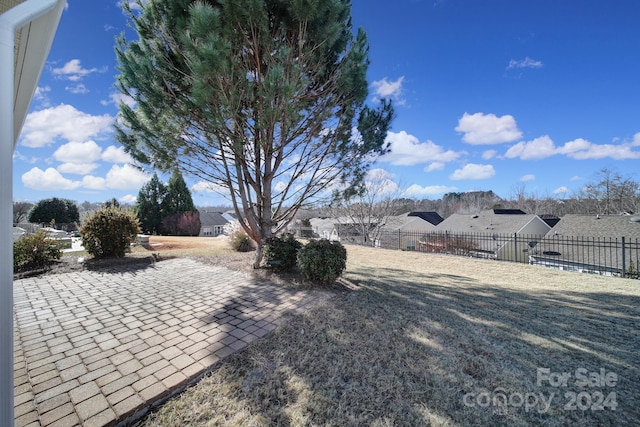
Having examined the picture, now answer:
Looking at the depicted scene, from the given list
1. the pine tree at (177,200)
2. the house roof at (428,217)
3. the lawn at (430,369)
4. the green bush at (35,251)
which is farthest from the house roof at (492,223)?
the pine tree at (177,200)

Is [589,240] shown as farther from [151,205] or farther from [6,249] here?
[151,205]

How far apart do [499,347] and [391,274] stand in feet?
12.3

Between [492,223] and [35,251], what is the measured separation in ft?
86.0

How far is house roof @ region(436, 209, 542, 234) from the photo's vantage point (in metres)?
19.6

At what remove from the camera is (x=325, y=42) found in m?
4.79

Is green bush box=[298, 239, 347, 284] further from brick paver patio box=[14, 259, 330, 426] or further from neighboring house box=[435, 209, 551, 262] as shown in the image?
neighboring house box=[435, 209, 551, 262]

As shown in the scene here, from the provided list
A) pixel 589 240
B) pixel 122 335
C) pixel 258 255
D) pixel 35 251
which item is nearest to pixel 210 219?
pixel 35 251

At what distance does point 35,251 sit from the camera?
6117 millimetres

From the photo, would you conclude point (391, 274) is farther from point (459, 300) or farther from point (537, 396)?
point (537, 396)

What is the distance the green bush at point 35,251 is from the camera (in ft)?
19.4

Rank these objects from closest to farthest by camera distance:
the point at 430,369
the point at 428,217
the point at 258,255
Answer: the point at 430,369 < the point at 258,255 < the point at 428,217

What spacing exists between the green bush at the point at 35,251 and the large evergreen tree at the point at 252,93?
12.1ft

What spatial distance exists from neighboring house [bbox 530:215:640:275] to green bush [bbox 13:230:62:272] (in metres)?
17.8

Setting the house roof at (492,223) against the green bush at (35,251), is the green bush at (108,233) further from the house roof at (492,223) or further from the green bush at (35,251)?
the house roof at (492,223)
